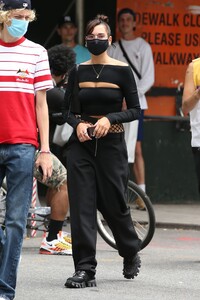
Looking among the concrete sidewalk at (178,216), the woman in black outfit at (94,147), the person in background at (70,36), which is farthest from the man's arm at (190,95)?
the person in background at (70,36)

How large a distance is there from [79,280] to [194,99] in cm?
207

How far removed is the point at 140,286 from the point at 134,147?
573 centimetres

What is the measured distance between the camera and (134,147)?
13.9 metres

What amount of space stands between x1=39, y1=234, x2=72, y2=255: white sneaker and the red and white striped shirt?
3132mm

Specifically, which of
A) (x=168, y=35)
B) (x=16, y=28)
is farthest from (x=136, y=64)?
(x=16, y=28)

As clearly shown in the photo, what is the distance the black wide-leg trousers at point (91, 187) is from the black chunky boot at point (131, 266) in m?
0.33

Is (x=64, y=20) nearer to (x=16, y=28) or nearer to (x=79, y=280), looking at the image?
(x=79, y=280)

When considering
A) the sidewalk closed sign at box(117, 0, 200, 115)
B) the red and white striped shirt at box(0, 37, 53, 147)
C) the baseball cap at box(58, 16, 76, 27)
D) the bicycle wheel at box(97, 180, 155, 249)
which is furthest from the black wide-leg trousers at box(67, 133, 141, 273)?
the sidewalk closed sign at box(117, 0, 200, 115)

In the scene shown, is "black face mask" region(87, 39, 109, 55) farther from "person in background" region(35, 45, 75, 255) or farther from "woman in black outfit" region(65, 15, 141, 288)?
"person in background" region(35, 45, 75, 255)

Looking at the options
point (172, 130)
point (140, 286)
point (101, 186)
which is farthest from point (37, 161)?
point (172, 130)

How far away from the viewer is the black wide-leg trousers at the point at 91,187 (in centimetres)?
805

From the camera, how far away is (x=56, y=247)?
998 cm

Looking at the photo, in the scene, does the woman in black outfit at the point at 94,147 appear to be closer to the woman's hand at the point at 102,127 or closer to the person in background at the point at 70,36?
the woman's hand at the point at 102,127

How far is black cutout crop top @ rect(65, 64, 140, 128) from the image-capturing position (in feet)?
26.5
